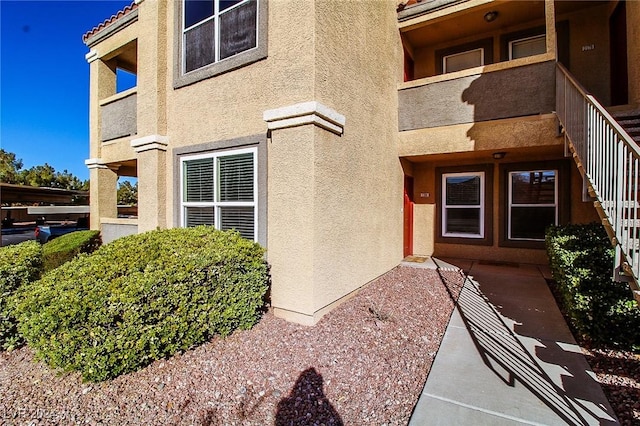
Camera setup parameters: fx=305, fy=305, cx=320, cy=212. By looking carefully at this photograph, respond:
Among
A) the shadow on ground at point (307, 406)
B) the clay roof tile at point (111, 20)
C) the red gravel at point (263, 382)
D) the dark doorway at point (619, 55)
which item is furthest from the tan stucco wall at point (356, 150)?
the clay roof tile at point (111, 20)

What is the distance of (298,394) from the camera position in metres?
3.31

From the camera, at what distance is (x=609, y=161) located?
159 inches

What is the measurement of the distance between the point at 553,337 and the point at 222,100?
6.85 metres

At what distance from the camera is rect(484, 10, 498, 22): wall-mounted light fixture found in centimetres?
786

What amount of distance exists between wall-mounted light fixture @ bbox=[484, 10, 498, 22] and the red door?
15.1ft

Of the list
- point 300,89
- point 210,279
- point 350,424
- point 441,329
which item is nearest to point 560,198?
point 441,329

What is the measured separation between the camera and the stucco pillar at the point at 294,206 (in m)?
4.76

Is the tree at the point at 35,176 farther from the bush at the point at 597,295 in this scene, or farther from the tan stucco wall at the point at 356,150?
the bush at the point at 597,295

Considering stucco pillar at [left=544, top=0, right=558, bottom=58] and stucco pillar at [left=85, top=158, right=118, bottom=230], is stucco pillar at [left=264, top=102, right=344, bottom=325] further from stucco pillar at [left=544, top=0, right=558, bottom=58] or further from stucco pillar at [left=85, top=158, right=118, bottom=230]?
stucco pillar at [left=85, top=158, right=118, bottom=230]

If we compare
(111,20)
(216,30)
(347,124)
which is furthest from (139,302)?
(111,20)

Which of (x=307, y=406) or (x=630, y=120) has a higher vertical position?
(x=630, y=120)

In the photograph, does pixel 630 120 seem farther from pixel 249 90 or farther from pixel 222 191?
pixel 222 191

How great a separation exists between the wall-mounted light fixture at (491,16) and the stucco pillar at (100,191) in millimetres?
11844

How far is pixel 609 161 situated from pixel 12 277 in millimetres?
8725
